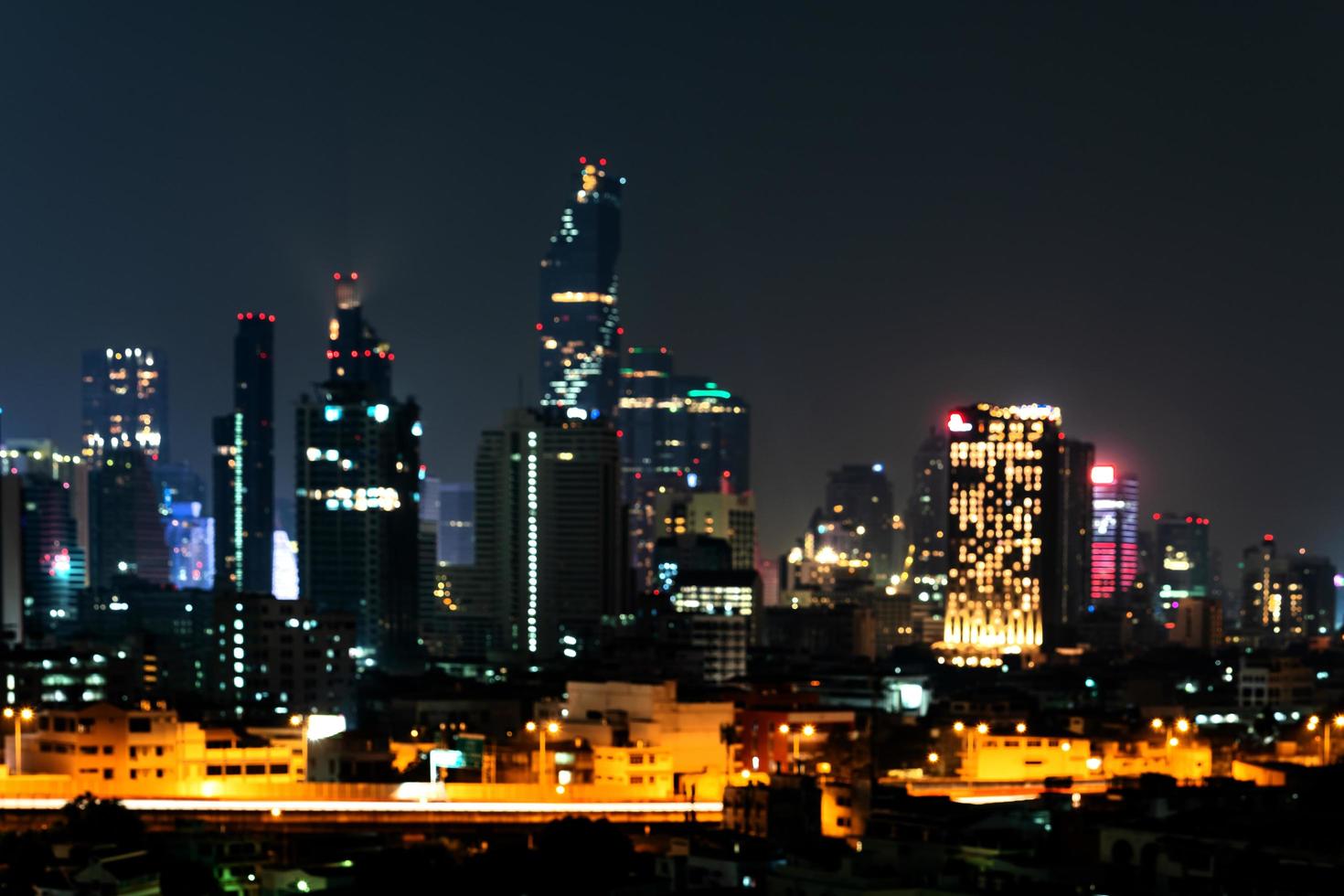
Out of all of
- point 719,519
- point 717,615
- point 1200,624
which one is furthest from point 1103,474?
point 717,615

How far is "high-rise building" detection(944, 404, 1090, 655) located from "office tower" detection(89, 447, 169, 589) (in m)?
30.1

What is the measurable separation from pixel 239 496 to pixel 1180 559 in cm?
4009

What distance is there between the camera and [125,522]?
11094 centimetres

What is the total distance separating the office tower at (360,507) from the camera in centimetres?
8681

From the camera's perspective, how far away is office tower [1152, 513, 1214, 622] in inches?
4956

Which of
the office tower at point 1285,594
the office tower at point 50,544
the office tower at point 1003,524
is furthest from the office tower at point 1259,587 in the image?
the office tower at point 50,544

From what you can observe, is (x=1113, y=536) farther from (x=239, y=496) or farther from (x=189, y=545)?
(x=189, y=545)

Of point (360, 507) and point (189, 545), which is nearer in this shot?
point (360, 507)

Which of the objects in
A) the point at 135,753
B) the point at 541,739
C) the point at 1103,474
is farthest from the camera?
the point at 1103,474

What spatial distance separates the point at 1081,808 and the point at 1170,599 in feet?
306

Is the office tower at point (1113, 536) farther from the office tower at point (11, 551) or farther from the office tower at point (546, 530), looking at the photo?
the office tower at point (11, 551)

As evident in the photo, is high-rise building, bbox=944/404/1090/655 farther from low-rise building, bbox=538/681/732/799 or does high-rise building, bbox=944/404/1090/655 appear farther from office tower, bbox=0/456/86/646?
low-rise building, bbox=538/681/732/799

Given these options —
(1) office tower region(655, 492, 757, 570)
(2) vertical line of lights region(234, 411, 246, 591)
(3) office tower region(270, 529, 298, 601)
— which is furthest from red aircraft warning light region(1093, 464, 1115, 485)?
(2) vertical line of lights region(234, 411, 246, 591)

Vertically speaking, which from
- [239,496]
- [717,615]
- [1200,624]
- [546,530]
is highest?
[239,496]
